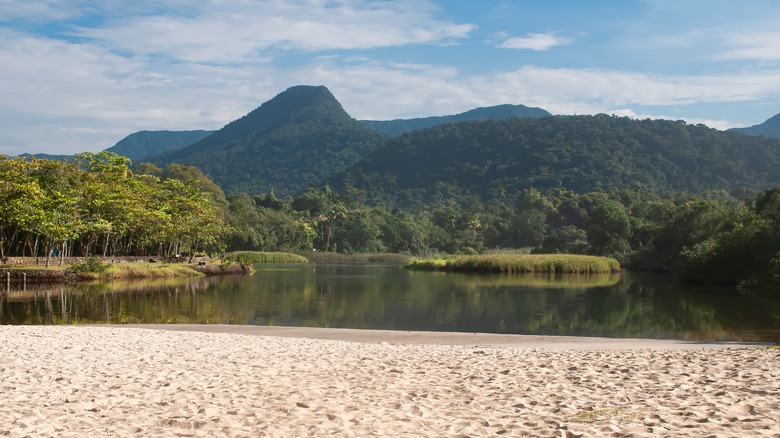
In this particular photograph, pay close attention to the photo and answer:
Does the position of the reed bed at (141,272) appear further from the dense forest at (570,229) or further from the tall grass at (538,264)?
the dense forest at (570,229)

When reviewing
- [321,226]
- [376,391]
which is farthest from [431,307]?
[321,226]

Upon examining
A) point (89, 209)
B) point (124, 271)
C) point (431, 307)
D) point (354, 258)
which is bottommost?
point (354, 258)

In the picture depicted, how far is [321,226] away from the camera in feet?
375

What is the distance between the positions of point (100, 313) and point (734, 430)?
21.9m

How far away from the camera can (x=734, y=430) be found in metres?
6.48

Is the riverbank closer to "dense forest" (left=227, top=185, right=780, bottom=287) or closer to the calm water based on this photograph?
the calm water

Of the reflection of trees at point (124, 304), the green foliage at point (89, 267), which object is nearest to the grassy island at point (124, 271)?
the green foliage at point (89, 267)

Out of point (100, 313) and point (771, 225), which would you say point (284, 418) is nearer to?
point (100, 313)

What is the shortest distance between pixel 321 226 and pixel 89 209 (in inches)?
2788

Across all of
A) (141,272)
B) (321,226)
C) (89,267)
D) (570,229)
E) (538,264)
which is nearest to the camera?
(89,267)

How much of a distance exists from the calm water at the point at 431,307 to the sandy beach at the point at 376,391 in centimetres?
807

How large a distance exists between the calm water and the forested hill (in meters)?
120

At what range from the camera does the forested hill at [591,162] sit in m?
156

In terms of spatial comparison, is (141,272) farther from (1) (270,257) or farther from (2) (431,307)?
(1) (270,257)
